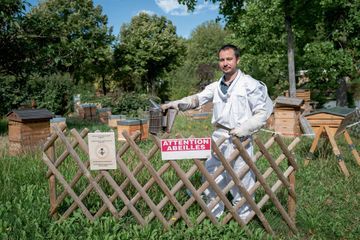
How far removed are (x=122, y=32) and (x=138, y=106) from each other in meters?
27.8

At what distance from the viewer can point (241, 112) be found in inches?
145

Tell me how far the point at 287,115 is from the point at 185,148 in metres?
7.21

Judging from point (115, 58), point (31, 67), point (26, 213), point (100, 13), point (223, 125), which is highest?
point (100, 13)

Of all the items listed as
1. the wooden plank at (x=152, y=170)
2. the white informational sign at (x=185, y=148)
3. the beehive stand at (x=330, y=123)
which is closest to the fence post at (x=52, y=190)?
the wooden plank at (x=152, y=170)

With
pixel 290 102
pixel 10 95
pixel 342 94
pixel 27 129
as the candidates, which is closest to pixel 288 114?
pixel 290 102

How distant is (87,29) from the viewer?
34.8 meters

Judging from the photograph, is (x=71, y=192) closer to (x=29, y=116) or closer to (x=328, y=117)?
(x=29, y=116)

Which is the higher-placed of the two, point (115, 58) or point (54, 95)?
point (115, 58)

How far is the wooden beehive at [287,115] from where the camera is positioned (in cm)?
980

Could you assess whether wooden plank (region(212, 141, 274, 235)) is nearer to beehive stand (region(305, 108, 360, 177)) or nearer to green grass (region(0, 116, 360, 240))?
green grass (region(0, 116, 360, 240))

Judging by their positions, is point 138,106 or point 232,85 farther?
point 138,106

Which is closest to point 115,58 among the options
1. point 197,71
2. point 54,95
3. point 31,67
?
point 197,71

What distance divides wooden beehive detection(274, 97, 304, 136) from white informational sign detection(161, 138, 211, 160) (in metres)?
6.92

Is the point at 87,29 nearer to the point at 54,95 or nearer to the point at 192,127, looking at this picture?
the point at 54,95
